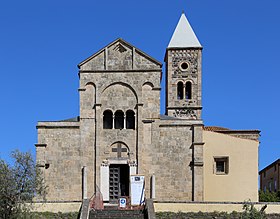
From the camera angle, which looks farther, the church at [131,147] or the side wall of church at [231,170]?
the side wall of church at [231,170]

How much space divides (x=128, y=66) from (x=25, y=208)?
1551 centimetres

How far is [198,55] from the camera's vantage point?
66.7 m

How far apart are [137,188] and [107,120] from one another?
589 centimetres

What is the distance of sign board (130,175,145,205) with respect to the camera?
133 feet

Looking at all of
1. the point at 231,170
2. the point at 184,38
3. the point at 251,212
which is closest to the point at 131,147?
the point at 231,170

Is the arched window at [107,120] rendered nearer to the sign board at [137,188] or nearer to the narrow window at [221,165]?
the sign board at [137,188]

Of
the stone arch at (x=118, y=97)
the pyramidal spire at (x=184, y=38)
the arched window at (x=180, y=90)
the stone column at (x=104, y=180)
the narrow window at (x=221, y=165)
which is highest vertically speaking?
the pyramidal spire at (x=184, y=38)

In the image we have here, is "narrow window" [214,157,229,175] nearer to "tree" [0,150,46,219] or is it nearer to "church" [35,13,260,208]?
"church" [35,13,260,208]

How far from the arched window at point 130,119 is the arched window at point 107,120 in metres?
1.19

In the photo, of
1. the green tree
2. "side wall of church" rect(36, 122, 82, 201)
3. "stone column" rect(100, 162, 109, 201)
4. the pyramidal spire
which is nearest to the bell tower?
the pyramidal spire

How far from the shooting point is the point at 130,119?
43.9m

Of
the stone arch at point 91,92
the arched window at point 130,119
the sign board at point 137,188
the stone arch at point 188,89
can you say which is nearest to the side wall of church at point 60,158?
the stone arch at point 91,92

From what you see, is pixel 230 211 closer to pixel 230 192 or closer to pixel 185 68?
pixel 230 192

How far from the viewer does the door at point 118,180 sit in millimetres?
42938
